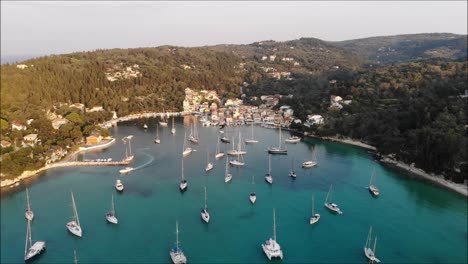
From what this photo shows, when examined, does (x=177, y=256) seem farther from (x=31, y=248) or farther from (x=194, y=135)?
(x=194, y=135)

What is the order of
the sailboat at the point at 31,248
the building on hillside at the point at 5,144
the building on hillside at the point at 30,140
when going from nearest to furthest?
the sailboat at the point at 31,248 → the building on hillside at the point at 5,144 → the building on hillside at the point at 30,140

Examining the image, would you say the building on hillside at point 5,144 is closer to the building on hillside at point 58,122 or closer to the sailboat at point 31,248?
the building on hillside at point 58,122

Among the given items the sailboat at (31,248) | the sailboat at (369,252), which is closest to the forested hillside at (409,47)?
the sailboat at (369,252)

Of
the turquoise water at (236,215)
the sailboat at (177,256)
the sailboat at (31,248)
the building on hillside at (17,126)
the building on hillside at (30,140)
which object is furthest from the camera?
the building on hillside at (17,126)

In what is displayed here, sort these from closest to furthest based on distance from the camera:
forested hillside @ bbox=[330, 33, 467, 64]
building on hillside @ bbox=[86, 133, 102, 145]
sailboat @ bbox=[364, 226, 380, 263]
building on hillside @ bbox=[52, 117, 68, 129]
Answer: sailboat @ bbox=[364, 226, 380, 263] → building on hillside @ bbox=[86, 133, 102, 145] → building on hillside @ bbox=[52, 117, 68, 129] → forested hillside @ bbox=[330, 33, 467, 64]

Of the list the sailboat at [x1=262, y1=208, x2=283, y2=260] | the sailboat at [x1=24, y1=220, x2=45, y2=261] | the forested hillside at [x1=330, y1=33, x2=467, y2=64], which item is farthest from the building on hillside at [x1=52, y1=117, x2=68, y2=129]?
the forested hillside at [x1=330, y1=33, x2=467, y2=64]

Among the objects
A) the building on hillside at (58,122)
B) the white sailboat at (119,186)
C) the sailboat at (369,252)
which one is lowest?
the sailboat at (369,252)

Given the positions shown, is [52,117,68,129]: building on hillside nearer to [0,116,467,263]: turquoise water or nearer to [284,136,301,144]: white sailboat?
[0,116,467,263]: turquoise water

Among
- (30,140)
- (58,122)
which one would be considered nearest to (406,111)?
(30,140)

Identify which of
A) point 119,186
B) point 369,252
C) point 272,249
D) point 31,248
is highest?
point 119,186

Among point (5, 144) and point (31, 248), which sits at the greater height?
point (5, 144)
